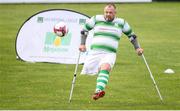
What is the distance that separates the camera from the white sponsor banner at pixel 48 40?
26.1 meters

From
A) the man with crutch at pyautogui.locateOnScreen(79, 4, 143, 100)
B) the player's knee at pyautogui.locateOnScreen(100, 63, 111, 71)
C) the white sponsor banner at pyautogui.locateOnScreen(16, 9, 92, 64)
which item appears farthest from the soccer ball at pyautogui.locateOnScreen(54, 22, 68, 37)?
the player's knee at pyautogui.locateOnScreen(100, 63, 111, 71)

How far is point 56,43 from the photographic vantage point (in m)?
26.2

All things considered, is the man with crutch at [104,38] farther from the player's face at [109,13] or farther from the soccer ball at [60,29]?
the soccer ball at [60,29]

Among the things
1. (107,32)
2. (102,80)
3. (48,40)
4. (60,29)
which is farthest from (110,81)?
(102,80)

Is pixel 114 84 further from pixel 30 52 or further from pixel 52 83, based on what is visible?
pixel 30 52

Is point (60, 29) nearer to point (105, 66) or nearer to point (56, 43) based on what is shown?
point (56, 43)

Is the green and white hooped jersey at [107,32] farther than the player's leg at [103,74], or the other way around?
the green and white hooped jersey at [107,32]

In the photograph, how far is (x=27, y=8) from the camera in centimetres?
4841

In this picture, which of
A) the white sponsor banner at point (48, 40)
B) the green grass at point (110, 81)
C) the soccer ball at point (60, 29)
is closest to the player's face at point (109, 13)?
the green grass at point (110, 81)

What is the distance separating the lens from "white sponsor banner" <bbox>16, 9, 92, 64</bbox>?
85.6 ft

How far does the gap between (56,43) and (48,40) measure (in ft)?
1.01

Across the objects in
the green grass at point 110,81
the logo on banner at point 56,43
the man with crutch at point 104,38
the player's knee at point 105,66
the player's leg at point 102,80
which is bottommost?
the green grass at point 110,81

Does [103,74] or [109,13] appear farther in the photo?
[109,13]

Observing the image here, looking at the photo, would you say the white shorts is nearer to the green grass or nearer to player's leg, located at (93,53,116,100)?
player's leg, located at (93,53,116,100)
